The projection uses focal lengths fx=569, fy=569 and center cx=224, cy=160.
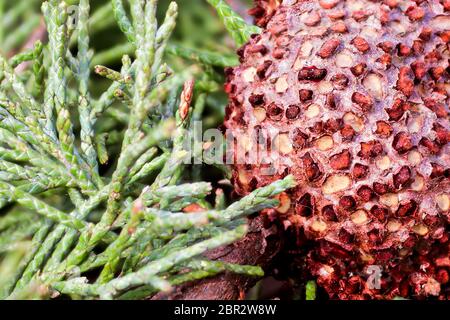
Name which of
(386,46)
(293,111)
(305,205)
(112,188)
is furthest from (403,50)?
(112,188)

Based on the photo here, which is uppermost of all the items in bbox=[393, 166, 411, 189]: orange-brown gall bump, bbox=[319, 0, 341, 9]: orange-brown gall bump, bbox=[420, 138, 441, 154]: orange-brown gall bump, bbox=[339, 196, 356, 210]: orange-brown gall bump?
bbox=[319, 0, 341, 9]: orange-brown gall bump

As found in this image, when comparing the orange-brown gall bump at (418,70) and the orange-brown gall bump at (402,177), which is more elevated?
the orange-brown gall bump at (418,70)

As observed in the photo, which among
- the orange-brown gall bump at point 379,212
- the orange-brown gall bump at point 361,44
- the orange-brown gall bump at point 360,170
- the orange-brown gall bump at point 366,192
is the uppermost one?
the orange-brown gall bump at point 361,44

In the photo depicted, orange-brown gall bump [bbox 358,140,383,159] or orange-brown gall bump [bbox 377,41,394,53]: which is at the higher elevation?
orange-brown gall bump [bbox 377,41,394,53]

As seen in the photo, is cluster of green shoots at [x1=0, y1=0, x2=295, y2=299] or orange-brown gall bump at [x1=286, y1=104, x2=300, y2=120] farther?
orange-brown gall bump at [x1=286, y1=104, x2=300, y2=120]

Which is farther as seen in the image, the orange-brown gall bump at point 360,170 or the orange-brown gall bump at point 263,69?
the orange-brown gall bump at point 263,69

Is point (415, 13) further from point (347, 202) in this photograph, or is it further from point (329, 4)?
point (347, 202)

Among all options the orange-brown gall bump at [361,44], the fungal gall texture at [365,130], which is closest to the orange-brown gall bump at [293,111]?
the fungal gall texture at [365,130]

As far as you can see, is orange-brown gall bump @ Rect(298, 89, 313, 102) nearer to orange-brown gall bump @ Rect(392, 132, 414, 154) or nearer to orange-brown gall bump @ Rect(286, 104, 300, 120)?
orange-brown gall bump @ Rect(286, 104, 300, 120)

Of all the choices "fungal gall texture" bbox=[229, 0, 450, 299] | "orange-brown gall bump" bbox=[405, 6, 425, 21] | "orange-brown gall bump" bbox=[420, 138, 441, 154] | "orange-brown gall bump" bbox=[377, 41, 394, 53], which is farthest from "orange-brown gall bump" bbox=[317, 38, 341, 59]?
"orange-brown gall bump" bbox=[420, 138, 441, 154]

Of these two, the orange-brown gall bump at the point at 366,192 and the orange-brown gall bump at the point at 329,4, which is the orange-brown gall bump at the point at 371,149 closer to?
the orange-brown gall bump at the point at 366,192
